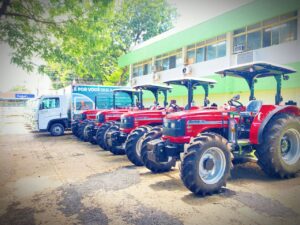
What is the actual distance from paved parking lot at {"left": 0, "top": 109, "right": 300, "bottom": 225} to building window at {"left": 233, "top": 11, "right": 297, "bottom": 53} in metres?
8.48

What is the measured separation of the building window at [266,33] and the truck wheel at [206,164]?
9.95m

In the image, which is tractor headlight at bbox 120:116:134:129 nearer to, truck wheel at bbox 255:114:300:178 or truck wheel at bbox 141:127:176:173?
truck wheel at bbox 141:127:176:173

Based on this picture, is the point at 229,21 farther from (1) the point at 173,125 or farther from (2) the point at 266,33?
(1) the point at 173,125

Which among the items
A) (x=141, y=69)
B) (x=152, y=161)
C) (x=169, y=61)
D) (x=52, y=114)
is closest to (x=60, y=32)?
(x=52, y=114)

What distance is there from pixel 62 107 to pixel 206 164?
40.0ft

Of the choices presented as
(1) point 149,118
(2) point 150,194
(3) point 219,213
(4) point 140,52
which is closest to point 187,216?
(3) point 219,213

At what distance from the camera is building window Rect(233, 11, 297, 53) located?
12.3m

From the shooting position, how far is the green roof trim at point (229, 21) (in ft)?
38.0

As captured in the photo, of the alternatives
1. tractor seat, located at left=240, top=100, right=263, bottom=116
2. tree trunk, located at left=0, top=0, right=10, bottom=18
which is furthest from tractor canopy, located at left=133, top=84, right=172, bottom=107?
tree trunk, located at left=0, top=0, right=10, bottom=18

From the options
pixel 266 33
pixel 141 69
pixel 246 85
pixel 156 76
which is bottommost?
pixel 246 85

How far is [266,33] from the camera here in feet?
44.4

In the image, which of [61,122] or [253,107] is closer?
[253,107]

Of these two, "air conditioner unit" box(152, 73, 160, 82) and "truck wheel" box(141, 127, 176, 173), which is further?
"air conditioner unit" box(152, 73, 160, 82)

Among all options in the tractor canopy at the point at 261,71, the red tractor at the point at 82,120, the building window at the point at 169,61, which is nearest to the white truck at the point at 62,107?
the red tractor at the point at 82,120
